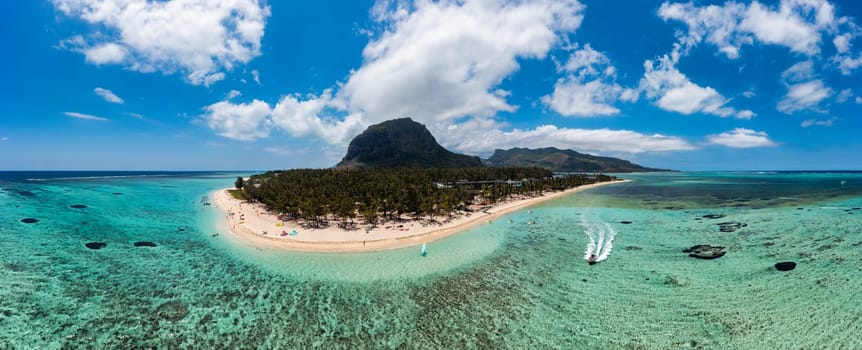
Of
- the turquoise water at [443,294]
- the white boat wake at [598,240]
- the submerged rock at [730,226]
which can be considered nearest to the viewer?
the turquoise water at [443,294]

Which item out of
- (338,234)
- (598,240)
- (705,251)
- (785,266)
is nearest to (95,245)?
(338,234)

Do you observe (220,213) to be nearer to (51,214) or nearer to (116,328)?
(51,214)

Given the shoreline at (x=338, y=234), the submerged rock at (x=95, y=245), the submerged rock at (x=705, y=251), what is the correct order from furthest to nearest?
1. the shoreline at (x=338, y=234)
2. the submerged rock at (x=95, y=245)
3. the submerged rock at (x=705, y=251)

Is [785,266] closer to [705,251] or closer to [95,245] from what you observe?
[705,251]

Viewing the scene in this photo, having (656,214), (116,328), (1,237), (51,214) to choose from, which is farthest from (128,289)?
(656,214)

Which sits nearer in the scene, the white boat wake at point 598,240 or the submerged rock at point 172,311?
the submerged rock at point 172,311

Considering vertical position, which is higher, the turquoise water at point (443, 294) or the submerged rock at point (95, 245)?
the submerged rock at point (95, 245)

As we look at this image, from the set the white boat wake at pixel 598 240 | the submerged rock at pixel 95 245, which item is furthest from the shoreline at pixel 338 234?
the white boat wake at pixel 598 240

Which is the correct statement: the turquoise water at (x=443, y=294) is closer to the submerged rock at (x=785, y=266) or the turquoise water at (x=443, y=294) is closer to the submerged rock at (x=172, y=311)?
the submerged rock at (x=172, y=311)

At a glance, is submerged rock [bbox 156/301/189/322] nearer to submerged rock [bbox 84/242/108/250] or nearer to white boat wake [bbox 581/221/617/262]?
submerged rock [bbox 84/242/108/250]
